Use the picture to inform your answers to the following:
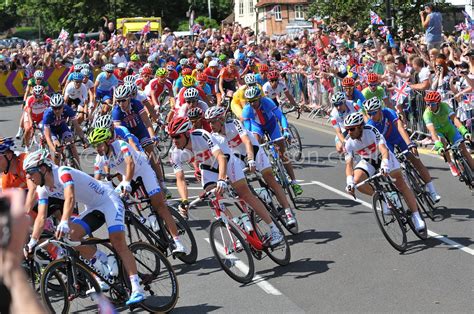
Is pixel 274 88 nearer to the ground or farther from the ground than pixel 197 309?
farther from the ground

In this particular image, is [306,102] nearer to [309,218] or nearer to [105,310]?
[309,218]

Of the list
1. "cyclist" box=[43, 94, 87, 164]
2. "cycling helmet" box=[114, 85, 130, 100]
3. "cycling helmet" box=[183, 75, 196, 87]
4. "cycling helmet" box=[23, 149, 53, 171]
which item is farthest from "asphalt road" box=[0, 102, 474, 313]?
"cycling helmet" box=[183, 75, 196, 87]

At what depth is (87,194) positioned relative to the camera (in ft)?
26.7

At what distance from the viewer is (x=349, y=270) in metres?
9.56

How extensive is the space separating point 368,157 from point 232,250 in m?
2.55

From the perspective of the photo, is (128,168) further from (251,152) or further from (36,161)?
(251,152)

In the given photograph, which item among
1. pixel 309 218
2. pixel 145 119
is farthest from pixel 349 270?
pixel 145 119

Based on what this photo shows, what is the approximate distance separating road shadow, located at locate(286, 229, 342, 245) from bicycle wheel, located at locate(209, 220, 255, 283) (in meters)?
1.90

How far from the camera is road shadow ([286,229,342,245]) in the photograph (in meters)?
11.2

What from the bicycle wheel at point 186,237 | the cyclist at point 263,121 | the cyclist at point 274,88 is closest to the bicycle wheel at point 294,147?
the cyclist at point 274,88

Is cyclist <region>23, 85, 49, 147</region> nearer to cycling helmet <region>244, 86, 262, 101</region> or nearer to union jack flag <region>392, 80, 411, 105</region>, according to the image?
cycling helmet <region>244, 86, 262, 101</region>

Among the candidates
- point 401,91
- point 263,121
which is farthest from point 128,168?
point 401,91

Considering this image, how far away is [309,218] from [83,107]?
974cm

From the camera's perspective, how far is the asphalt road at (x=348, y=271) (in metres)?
8.38
